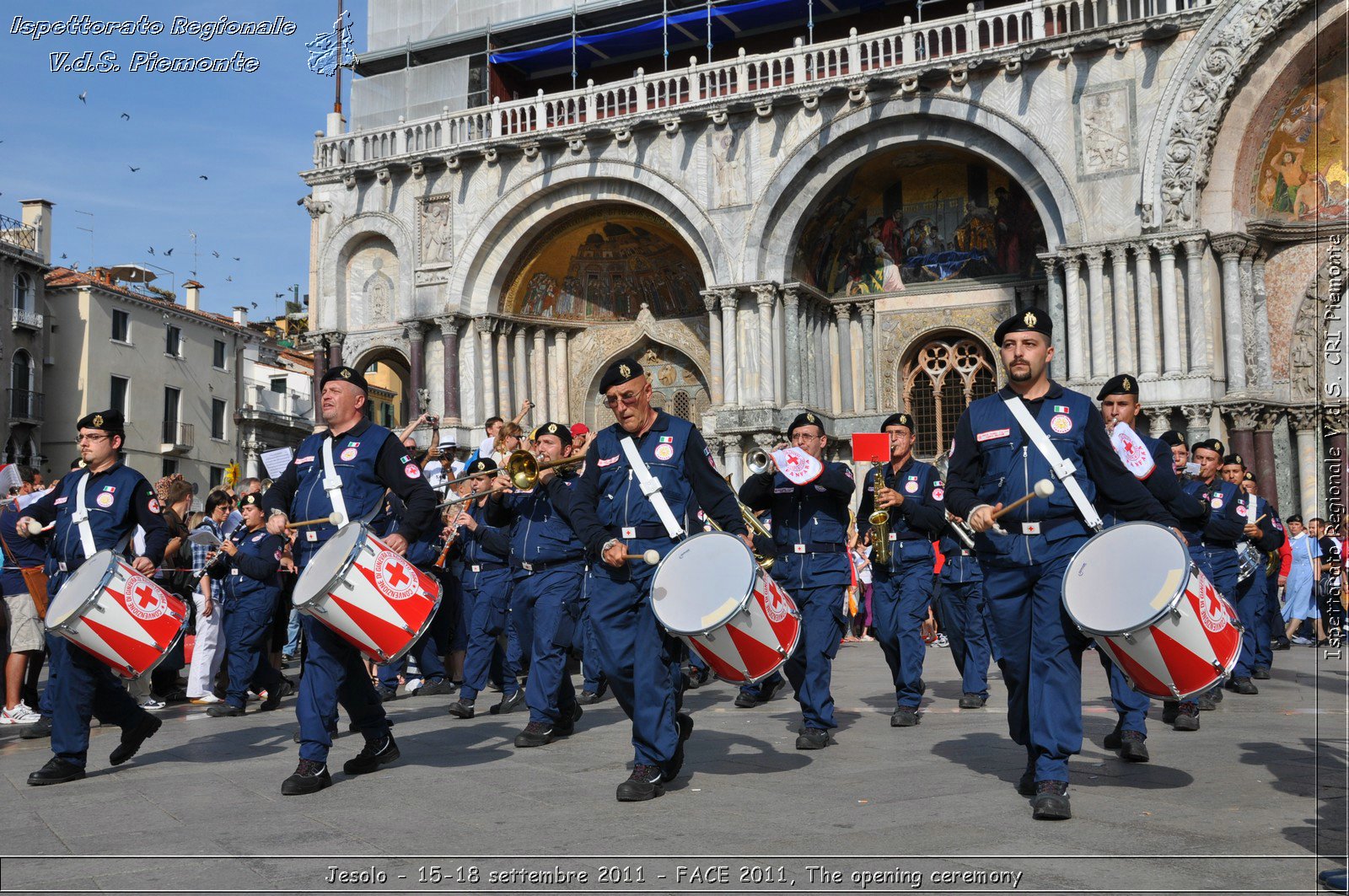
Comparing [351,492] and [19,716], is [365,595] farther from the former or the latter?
[19,716]

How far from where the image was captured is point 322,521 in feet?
22.0

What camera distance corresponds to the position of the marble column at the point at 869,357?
Answer: 82.1 ft

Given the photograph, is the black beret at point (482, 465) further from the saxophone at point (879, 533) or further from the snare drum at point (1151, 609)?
the snare drum at point (1151, 609)

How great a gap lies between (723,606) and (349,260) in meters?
23.4

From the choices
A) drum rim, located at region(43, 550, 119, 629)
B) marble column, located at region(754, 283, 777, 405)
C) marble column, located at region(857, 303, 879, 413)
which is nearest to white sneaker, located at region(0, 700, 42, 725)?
drum rim, located at region(43, 550, 119, 629)

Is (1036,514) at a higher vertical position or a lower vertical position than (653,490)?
lower

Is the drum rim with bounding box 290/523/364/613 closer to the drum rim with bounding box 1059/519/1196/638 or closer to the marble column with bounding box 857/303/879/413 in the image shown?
the drum rim with bounding box 1059/519/1196/638

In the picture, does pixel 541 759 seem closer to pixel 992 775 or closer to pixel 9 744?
pixel 992 775

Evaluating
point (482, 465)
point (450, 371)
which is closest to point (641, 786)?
point (482, 465)

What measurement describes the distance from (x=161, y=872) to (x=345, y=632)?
175 centimetres

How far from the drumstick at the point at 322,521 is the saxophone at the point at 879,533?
3.92m

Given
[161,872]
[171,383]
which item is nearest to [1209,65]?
[161,872]

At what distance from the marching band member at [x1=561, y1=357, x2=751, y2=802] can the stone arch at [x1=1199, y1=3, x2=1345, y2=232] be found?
1646 centimetres

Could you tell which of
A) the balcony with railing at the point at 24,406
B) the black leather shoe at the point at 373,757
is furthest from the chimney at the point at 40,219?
the black leather shoe at the point at 373,757
